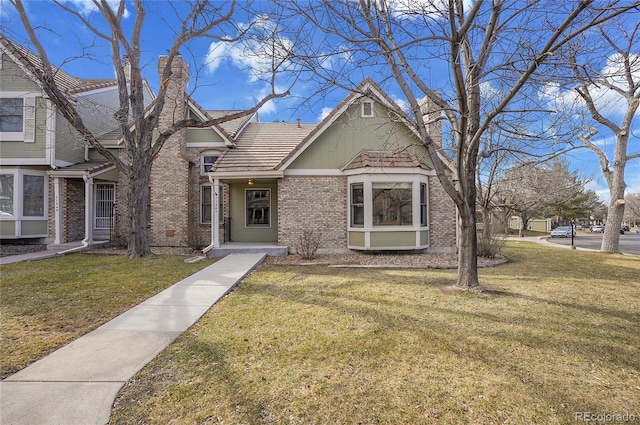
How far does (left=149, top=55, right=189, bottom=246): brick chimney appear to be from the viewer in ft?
42.5

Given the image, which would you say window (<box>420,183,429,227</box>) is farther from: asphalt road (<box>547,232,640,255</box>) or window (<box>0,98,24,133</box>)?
window (<box>0,98,24,133</box>)

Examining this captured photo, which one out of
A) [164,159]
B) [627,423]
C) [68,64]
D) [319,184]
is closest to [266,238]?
[319,184]

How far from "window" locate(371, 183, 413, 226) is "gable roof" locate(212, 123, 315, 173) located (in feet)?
13.1

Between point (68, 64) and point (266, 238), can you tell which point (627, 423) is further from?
point (68, 64)

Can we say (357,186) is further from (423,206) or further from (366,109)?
(366,109)

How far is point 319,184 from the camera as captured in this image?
1151 cm

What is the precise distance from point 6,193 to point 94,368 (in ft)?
47.5

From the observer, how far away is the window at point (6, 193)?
12484 mm

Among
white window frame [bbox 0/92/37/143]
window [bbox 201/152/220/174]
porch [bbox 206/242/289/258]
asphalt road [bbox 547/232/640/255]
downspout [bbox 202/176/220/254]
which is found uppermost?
white window frame [bbox 0/92/37/143]

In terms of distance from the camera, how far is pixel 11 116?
1247 cm

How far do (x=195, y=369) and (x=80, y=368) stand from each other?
121 cm

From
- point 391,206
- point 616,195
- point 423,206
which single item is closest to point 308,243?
point 391,206

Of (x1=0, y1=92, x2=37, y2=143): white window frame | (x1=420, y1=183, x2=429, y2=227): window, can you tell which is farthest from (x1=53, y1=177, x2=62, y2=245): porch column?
(x1=420, y1=183, x2=429, y2=227): window

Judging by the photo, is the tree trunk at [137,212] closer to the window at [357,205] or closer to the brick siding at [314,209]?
the brick siding at [314,209]
